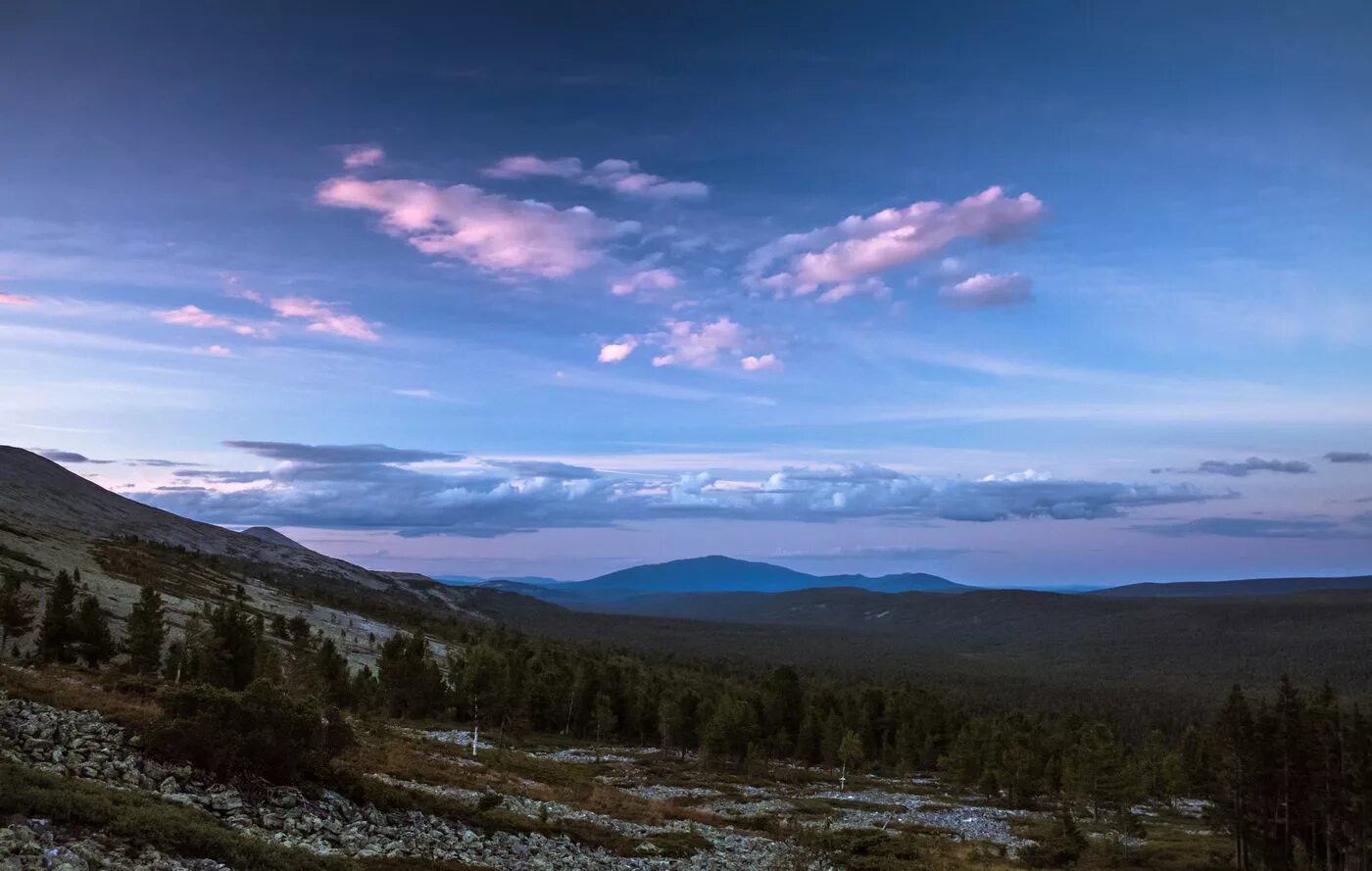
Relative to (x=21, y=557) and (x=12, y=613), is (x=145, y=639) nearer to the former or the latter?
(x=12, y=613)

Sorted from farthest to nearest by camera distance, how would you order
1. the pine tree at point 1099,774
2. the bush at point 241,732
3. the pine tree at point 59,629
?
the pine tree at point 1099,774, the pine tree at point 59,629, the bush at point 241,732

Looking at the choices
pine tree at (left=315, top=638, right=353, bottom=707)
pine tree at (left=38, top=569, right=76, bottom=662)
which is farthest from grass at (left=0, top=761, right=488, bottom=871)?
pine tree at (left=315, top=638, right=353, bottom=707)

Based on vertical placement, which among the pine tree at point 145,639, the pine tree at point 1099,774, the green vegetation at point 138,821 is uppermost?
the green vegetation at point 138,821

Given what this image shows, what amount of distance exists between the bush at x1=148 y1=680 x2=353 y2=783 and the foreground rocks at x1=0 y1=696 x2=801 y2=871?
73 cm

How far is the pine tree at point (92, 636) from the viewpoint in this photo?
7744 cm

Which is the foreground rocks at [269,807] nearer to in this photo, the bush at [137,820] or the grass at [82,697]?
the grass at [82,697]

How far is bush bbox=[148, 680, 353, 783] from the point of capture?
28516 mm

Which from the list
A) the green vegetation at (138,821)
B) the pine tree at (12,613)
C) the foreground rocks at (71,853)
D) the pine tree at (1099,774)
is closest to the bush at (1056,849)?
the pine tree at (1099,774)

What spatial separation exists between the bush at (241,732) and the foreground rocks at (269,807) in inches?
28.7

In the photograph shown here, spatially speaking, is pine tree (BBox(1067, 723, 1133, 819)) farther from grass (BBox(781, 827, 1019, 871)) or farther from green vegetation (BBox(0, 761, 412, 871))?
green vegetation (BBox(0, 761, 412, 871))

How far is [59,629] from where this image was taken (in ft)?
254

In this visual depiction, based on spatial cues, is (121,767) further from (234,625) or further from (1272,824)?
(1272,824)

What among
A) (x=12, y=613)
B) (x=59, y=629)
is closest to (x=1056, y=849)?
(x=59, y=629)

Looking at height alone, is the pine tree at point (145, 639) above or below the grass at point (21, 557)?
below
